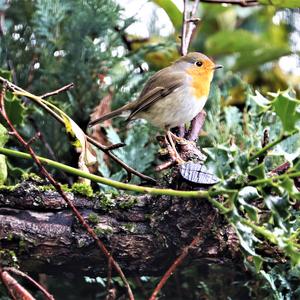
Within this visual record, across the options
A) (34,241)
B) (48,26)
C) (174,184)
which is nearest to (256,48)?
(48,26)

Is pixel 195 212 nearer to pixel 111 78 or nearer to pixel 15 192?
pixel 15 192

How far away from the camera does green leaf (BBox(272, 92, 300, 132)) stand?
1037 mm

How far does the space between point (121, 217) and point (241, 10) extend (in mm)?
1665

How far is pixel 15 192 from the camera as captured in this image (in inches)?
56.6

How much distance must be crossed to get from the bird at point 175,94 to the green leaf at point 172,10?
12 centimetres

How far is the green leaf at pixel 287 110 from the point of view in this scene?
104 centimetres

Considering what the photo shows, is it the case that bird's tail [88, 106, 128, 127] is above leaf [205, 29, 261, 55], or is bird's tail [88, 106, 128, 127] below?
below

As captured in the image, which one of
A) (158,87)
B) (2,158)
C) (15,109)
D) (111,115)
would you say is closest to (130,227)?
(2,158)

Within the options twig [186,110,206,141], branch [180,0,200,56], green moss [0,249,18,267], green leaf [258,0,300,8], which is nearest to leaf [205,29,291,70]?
branch [180,0,200,56]

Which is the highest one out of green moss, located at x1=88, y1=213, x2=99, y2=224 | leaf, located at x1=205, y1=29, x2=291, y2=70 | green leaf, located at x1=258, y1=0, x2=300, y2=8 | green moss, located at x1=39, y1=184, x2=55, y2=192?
green leaf, located at x1=258, y1=0, x2=300, y2=8

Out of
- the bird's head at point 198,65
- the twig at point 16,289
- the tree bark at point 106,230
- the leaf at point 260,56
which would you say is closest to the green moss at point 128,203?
the tree bark at point 106,230

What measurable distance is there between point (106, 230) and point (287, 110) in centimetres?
53

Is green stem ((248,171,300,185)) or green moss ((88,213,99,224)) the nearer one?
green stem ((248,171,300,185))

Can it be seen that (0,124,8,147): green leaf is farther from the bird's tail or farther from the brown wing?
the brown wing
